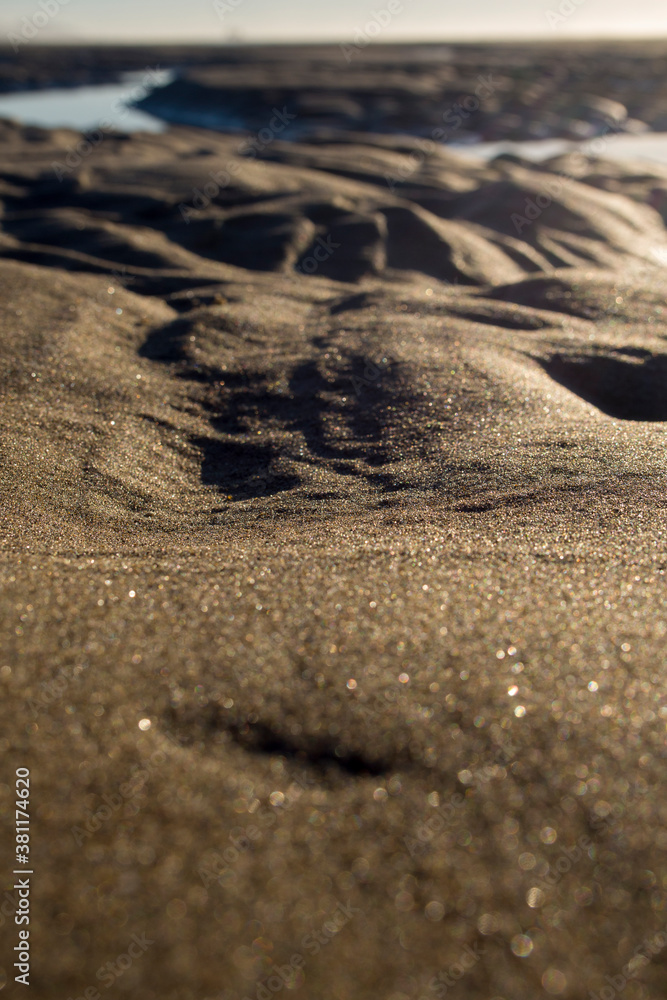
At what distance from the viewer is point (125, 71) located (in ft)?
90.8

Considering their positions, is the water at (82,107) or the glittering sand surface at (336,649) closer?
the glittering sand surface at (336,649)

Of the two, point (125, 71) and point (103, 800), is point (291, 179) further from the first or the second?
point (125, 71)

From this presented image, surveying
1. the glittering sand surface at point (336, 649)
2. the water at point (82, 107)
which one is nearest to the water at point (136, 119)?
the water at point (82, 107)

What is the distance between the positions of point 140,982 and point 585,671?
87 centimetres

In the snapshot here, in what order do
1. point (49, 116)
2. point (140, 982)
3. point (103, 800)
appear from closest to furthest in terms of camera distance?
1. point (140, 982)
2. point (103, 800)
3. point (49, 116)

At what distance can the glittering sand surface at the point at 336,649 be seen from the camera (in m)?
0.93

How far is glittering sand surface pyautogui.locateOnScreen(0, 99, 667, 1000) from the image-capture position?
929 mm

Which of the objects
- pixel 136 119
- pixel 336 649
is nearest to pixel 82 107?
pixel 136 119

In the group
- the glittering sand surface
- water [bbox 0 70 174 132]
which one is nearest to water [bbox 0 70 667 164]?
water [bbox 0 70 174 132]

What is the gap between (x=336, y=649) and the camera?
4.43ft

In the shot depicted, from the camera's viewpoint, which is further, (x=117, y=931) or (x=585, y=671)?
(x=585, y=671)

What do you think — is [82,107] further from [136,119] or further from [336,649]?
[336,649]

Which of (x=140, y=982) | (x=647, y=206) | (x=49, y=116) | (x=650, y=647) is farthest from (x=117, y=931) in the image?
(x=49, y=116)

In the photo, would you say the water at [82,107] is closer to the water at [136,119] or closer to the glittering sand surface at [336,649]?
the water at [136,119]
